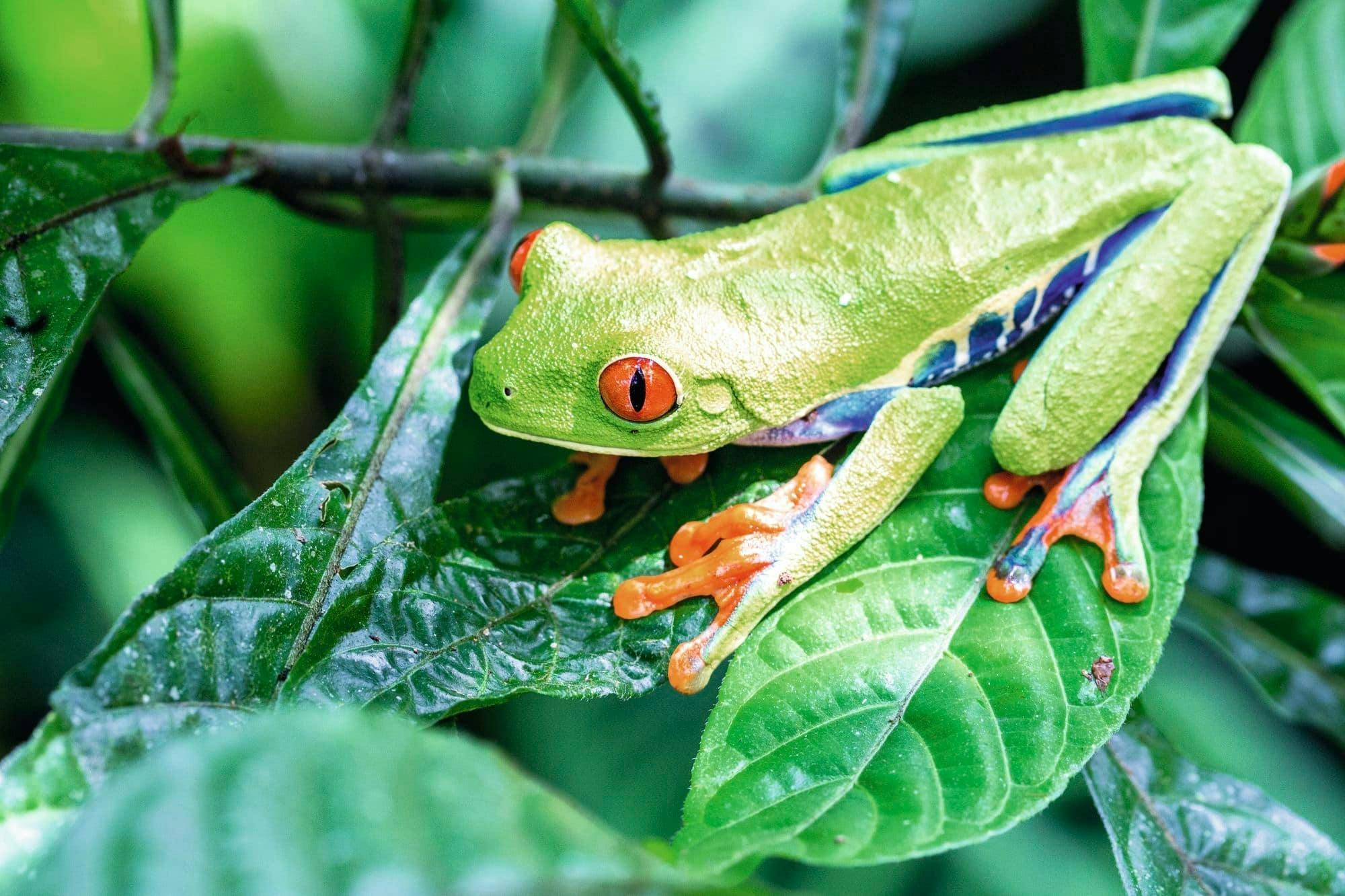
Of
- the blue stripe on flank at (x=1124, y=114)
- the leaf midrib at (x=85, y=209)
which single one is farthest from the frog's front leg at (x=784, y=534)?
the leaf midrib at (x=85, y=209)

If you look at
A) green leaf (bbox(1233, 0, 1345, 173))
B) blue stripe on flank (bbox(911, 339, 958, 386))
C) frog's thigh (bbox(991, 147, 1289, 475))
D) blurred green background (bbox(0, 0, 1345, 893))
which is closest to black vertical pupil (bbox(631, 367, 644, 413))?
blue stripe on flank (bbox(911, 339, 958, 386))

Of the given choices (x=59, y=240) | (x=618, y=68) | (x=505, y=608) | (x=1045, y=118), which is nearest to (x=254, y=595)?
(x=505, y=608)

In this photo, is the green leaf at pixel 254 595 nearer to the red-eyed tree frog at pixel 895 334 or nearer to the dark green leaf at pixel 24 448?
the red-eyed tree frog at pixel 895 334

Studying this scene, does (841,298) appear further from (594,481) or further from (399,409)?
(399,409)

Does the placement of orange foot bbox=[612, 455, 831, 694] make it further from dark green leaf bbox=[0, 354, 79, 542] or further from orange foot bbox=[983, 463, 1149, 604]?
dark green leaf bbox=[0, 354, 79, 542]

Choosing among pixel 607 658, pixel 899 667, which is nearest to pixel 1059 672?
pixel 899 667

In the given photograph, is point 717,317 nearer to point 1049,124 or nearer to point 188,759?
point 1049,124
